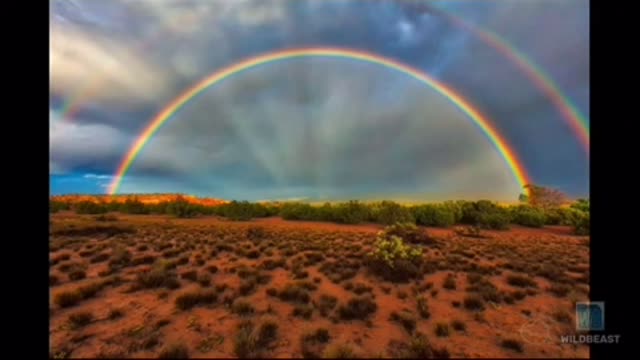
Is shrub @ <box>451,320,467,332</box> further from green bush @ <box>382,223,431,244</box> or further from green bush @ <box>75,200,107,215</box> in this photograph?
green bush @ <box>75,200,107,215</box>

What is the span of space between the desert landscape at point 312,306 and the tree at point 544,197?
54091mm

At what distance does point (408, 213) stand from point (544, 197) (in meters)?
39.9

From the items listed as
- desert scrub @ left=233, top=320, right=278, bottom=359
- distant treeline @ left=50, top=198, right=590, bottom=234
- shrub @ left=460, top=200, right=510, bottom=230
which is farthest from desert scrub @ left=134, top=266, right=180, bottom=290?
shrub @ left=460, top=200, right=510, bottom=230

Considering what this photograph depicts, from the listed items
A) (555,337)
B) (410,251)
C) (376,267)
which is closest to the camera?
(555,337)

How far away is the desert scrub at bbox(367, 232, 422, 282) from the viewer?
11.1m

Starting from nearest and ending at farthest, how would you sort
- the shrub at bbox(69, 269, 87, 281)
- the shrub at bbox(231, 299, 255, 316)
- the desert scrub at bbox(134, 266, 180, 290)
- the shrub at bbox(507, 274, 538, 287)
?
the shrub at bbox(231, 299, 255, 316), the desert scrub at bbox(134, 266, 180, 290), the shrub at bbox(69, 269, 87, 281), the shrub at bbox(507, 274, 538, 287)

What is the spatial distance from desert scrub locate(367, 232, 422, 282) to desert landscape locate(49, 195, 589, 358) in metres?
0.05

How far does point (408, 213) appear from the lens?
1471 inches

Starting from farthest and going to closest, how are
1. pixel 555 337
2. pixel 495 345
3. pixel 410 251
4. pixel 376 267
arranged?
pixel 410 251
pixel 376 267
pixel 555 337
pixel 495 345
